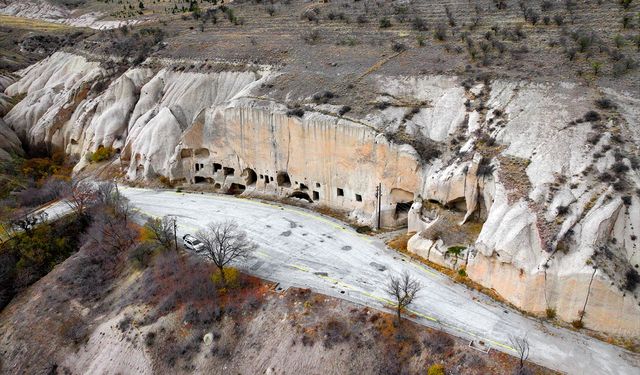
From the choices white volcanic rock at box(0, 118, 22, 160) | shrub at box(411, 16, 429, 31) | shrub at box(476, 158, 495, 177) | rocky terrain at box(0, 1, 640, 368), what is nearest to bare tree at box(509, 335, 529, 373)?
rocky terrain at box(0, 1, 640, 368)

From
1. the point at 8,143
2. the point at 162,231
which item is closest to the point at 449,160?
the point at 162,231

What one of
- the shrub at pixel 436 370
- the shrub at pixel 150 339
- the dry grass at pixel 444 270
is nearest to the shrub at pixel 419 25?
the dry grass at pixel 444 270

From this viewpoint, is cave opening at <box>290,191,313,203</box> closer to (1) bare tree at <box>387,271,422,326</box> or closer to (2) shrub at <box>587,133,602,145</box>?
(1) bare tree at <box>387,271,422,326</box>

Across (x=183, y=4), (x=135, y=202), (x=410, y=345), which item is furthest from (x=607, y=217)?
(x=183, y=4)

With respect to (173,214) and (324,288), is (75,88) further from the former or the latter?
(324,288)

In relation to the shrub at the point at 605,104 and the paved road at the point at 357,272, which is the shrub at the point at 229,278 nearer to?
the paved road at the point at 357,272
